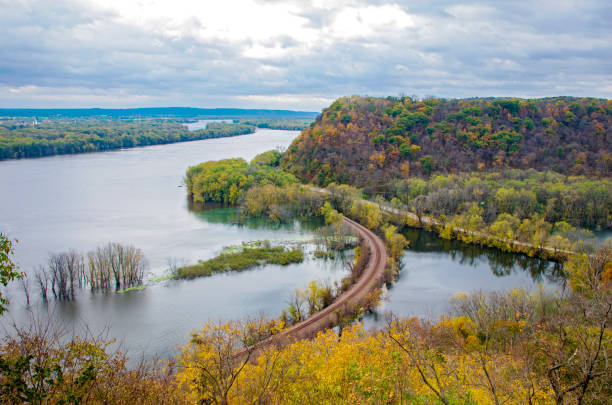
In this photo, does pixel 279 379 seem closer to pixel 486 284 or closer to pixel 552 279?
pixel 486 284

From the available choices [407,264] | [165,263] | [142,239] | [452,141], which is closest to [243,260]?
[165,263]

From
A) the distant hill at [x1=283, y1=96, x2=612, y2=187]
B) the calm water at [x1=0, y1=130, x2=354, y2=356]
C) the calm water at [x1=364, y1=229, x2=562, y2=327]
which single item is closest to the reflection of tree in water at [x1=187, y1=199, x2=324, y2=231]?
the calm water at [x1=0, y1=130, x2=354, y2=356]

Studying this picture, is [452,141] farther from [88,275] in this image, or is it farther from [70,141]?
[70,141]

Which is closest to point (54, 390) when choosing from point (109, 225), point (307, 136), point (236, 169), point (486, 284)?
point (486, 284)

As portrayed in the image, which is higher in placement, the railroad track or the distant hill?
the distant hill

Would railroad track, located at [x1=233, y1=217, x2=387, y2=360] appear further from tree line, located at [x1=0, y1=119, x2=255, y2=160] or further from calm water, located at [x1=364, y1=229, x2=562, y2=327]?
tree line, located at [x1=0, y1=119, x2=255, y2=160]

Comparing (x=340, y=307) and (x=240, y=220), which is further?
(x=240, y=220)

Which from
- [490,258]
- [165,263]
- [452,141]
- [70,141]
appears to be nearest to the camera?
[165,263]

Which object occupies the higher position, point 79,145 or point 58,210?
point 79,145
